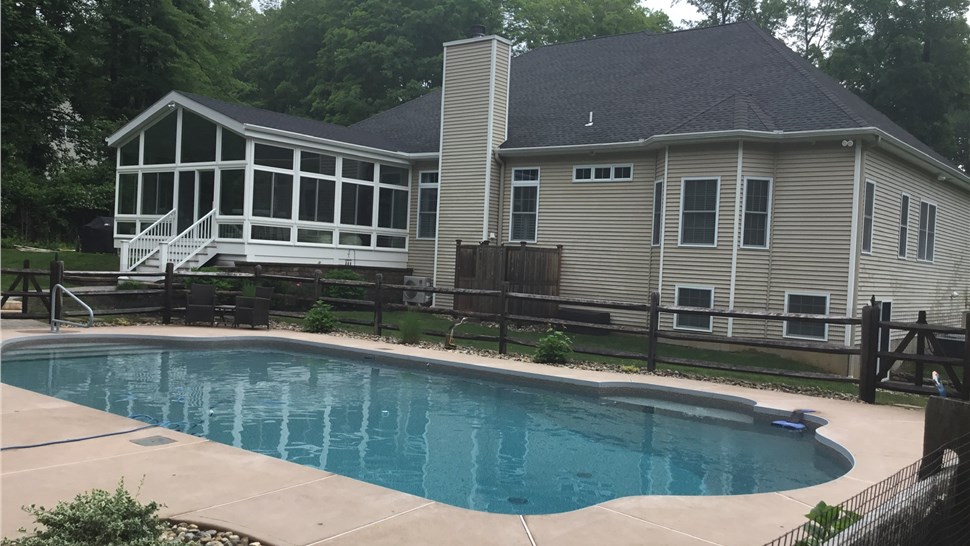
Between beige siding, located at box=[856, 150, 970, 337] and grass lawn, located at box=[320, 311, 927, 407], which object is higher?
beige siding, located at box=[856, 150, 970, 337]

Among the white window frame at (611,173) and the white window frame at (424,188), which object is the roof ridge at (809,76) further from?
the white window frame at (424,188)

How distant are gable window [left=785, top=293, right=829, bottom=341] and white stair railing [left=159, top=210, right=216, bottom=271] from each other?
1391 centimetres

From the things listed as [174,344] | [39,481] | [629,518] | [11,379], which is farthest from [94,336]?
[629,518]

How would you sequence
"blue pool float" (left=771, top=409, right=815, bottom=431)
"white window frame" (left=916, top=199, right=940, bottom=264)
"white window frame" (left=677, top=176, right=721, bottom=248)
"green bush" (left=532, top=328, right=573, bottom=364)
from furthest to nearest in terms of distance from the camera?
"white window frame" (left=916, top=199, right=940, bottom=264), "white window frame" (left=677, top=176, right=721, bottom=248), "green bush" (left=532, top=328, right=573, bottom=364), "blue pool float" (left=771, top=409, right=815, bottom=431)

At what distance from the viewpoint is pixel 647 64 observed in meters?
20.4

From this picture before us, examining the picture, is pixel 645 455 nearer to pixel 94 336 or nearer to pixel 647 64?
pixel 94 336

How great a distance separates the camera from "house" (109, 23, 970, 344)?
1488 centimetres

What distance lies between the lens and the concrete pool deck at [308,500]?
13.6 feet

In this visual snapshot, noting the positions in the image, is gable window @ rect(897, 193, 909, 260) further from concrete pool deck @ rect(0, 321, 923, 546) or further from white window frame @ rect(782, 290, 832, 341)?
concrete pool deck @ rect(0, 321, 923, 546)

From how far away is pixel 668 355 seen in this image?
14570 mm

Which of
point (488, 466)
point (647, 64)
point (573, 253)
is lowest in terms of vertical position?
point (488, 466)

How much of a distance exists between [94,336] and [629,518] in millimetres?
10902

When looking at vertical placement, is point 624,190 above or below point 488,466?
above

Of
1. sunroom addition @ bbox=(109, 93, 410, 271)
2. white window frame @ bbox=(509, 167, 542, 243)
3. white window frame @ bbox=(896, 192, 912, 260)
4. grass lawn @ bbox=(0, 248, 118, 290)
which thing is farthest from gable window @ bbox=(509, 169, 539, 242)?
grass lawn @ bbox=(0, 248, 118, 290)
